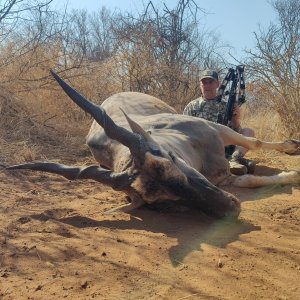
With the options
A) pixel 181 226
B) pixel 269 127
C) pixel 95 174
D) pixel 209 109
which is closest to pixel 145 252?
pixel 181 226

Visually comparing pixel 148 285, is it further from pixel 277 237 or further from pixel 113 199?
pixel 113 199

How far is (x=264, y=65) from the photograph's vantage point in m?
7.72

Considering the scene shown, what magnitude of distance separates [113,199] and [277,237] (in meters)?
1.70

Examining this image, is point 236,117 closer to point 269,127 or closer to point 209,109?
point 209,109

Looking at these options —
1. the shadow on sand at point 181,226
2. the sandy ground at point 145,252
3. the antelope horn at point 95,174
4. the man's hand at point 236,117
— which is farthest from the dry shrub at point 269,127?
the antelope horn at point 95,174

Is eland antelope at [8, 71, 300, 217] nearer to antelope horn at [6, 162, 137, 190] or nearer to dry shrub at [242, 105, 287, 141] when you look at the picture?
antelope horn at [6, 162, 137, 190]

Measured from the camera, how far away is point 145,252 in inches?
111

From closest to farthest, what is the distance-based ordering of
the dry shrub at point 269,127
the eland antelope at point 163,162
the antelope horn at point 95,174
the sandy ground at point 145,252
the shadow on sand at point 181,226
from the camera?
1. the sandy ground at point 145,252
2. the shadow on sand at point 181,226
3. the eland antelope at point 163,162
4. the antelope horn at point 95,174
5. the dry shrub at point 269,127

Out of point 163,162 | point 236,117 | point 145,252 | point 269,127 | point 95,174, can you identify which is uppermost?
point 236,117

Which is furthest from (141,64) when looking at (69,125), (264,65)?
(264,65)

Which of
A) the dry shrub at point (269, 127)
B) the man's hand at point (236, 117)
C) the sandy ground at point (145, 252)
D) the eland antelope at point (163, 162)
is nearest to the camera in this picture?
the sandy ground at point (145, 252)

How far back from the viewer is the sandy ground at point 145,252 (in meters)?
2.35

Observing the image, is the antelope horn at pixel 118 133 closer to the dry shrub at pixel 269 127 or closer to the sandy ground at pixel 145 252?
the sandy ground at pixel 145 252

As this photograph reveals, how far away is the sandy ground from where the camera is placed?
7.70 feet
